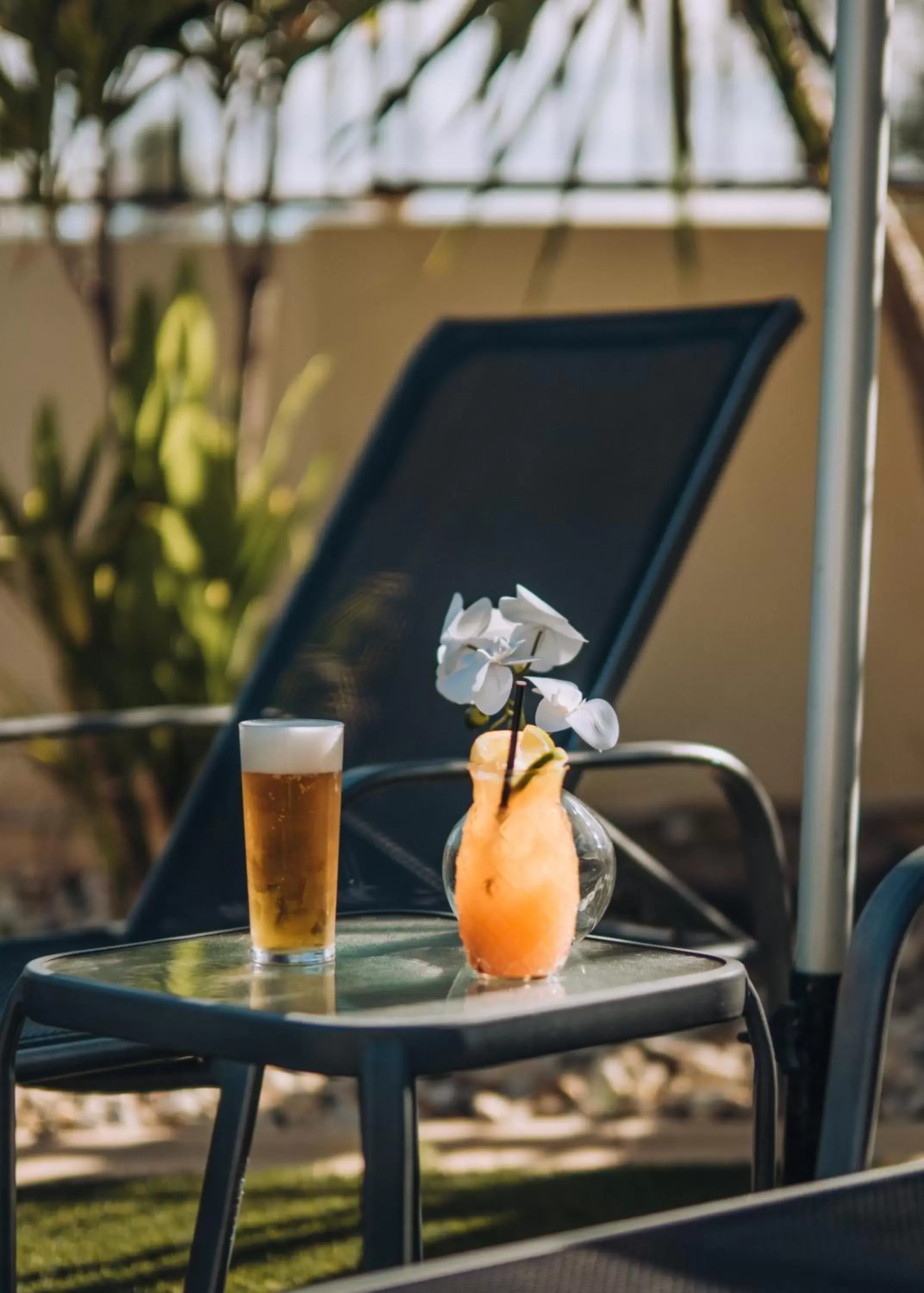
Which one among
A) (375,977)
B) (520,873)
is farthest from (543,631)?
(375,977)

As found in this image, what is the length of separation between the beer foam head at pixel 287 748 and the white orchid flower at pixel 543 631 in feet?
0.51

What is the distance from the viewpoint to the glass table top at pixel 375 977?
3.91 ft

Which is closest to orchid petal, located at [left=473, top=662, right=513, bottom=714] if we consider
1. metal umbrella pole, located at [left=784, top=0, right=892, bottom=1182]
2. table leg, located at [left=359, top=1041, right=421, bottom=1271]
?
table leg, located at [left=359, top=1041, right=421, bottom=1271]

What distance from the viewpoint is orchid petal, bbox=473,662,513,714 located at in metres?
1.26

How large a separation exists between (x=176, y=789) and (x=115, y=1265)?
1709 millimetres

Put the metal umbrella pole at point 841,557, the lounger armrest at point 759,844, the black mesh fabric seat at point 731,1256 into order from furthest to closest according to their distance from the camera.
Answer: the lounger armrest at point 759,844 → the metal umbrella pole at point 841,557 → the black mesh fabric seat at point 731,1256

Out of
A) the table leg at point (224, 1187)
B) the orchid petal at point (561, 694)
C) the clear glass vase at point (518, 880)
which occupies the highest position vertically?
the orchid petal at point (561, 694)

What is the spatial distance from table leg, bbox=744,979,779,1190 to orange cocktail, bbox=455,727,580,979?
0.57ft

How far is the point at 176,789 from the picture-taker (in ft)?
12.5

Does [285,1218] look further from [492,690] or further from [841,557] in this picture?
[492,690]

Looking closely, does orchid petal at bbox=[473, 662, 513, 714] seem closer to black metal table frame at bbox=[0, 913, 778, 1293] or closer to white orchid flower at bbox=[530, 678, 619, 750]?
white orchid flower at bbox=[530, 678, 619, 750]

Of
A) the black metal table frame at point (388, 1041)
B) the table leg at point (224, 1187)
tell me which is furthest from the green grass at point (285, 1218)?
the black metal table frame at point (388, 1041)

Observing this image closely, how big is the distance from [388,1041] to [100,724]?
1214mm

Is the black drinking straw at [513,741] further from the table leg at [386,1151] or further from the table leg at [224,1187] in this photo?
the table leg at [224,1187]
